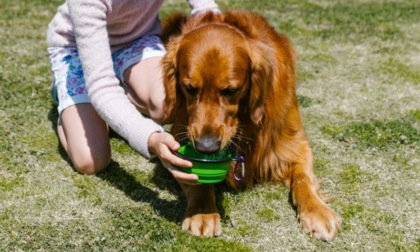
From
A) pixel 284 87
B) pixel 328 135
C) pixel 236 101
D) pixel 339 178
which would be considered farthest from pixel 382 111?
pixel 236 101

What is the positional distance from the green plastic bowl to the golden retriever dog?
0.06 m

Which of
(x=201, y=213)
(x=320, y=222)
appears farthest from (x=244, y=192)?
(x=320, y=222)

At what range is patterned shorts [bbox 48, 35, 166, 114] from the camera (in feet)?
12.8

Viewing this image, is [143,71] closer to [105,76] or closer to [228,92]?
[105,76]

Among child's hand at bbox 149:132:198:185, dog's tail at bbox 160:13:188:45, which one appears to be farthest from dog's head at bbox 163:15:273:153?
dog's tail at bbox 160:13:188:45

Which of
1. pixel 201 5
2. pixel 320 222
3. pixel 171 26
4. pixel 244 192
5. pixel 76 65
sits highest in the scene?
pixel 201 5

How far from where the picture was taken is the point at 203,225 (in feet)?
9.73

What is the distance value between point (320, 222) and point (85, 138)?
166 centimetres

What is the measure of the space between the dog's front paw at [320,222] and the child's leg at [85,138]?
137 centimetres

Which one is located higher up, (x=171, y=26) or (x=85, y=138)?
(x=171, y=26)

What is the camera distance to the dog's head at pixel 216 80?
2938mm

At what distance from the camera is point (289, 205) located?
329 cm

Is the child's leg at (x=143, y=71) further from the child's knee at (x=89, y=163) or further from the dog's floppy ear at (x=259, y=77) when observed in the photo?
the dog's floppy ear at (x=259, y=77)

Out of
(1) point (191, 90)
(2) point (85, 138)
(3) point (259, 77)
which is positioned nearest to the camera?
(1) point (191, 90)
